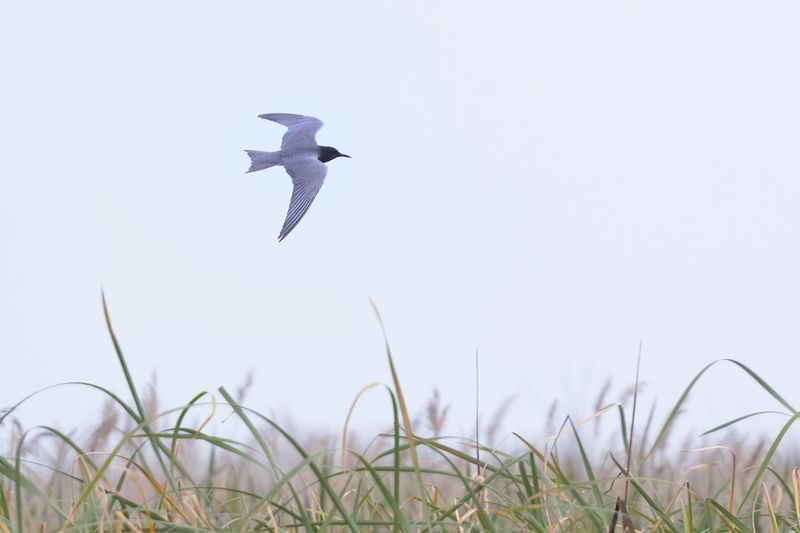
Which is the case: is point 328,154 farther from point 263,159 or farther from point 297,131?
point 263,159

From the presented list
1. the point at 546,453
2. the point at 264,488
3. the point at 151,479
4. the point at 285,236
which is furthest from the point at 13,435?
the point at 285,236

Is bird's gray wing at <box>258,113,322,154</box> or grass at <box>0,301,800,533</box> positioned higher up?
bird's gray wing at <box>258,113,322,154</box>

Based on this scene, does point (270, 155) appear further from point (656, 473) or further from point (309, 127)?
point (656, 473)

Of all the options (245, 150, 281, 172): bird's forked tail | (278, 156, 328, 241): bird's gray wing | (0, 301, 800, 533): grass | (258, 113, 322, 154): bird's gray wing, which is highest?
(258, 113, 322, 154): bird's gray wing

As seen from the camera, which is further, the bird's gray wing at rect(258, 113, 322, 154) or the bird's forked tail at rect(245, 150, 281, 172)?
the bird's gray wing at rect(258, 113, 322, 154)

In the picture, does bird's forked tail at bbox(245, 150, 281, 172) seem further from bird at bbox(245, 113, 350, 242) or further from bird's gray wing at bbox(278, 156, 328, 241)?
bird's gray wing at bbox(278, 156, 328, 241)

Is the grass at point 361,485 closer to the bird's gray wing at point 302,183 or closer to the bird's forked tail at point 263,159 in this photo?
the bird's gray wing at point 302,183

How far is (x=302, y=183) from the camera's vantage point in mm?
6367

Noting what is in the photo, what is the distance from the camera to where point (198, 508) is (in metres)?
2.16

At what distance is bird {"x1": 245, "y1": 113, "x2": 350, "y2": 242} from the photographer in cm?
613

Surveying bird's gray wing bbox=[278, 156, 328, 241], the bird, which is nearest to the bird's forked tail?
the bird

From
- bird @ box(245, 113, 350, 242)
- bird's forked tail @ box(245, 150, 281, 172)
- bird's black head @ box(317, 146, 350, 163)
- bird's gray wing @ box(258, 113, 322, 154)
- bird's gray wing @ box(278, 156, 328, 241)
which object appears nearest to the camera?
bird's gray wing @ box(278, 156, 328, 241)

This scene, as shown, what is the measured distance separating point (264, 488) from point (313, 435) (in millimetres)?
242

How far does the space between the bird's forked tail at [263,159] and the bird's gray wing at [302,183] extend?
11 cm
